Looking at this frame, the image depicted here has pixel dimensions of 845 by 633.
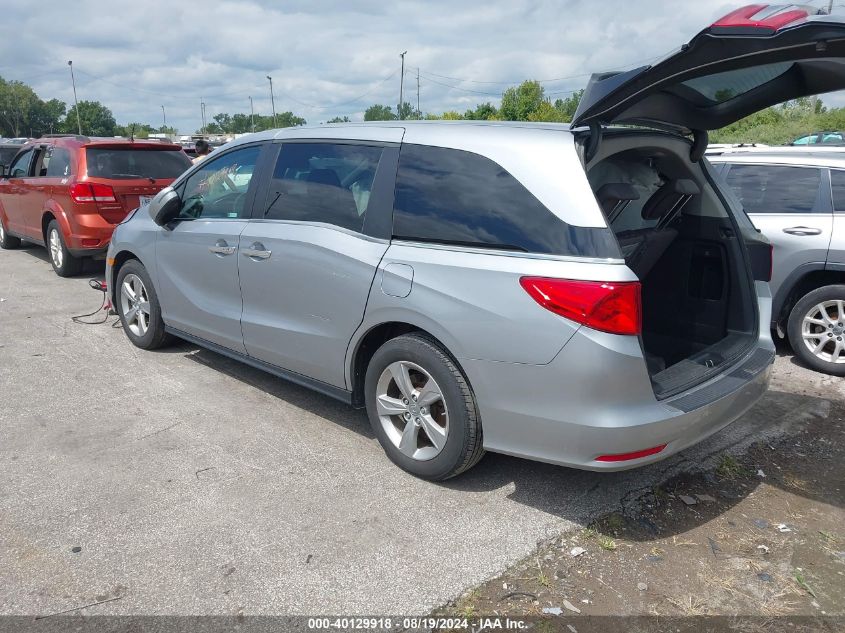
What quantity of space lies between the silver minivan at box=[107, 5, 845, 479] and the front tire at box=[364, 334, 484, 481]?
0.01 m

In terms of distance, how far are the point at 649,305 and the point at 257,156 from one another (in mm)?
2748

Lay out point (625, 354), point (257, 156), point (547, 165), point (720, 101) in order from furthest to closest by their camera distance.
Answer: point (257, 156) → point (720, 101) → point (547, 165) → point (625, 354)

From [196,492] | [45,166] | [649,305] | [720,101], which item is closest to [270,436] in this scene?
[196,492]

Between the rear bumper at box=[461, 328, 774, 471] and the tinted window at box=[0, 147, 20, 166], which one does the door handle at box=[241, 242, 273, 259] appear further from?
the tinted window at box=[0, 147, 20, 166]

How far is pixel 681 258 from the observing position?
4191mm

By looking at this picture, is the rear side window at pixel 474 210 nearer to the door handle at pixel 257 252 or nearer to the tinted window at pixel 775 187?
the door handle at pixel 257 252

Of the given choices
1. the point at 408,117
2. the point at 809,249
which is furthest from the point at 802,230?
the point at 408,117

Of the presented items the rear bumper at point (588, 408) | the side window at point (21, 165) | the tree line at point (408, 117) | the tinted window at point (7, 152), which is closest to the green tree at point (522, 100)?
the tree line at point (408, 117)

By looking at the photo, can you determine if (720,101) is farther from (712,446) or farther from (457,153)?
(712,446)

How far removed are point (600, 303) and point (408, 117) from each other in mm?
38763

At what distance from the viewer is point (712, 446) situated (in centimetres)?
408

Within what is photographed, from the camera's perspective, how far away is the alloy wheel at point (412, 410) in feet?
11.0

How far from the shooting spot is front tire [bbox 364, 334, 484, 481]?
3207 millimetres

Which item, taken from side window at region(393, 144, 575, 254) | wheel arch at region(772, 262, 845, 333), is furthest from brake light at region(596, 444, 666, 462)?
wheel arch at region(772, 262, 845, 333)
